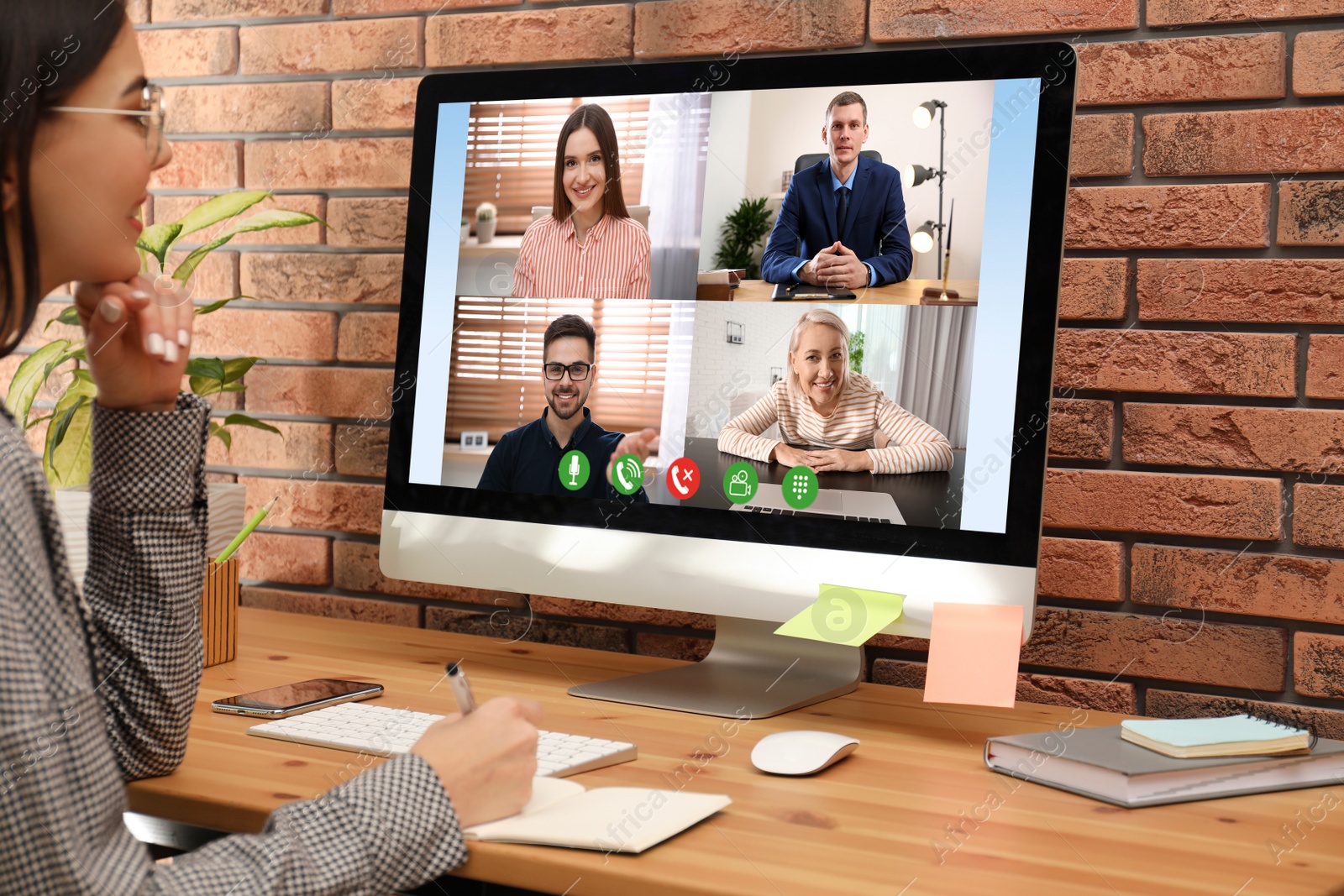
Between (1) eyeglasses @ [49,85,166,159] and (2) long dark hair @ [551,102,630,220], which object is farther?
(2) long dark hair @ [551,102,630,220]

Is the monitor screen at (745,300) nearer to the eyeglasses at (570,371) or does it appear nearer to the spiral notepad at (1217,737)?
the eyeglasses at (570,371)

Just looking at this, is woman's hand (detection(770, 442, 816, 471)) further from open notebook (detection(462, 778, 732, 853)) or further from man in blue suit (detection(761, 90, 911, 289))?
open notebook (detection(462, 778, 732, 853))

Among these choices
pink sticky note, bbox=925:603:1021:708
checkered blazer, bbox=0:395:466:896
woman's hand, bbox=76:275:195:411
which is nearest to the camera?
checkered blazer, bbox=0:395:466:896

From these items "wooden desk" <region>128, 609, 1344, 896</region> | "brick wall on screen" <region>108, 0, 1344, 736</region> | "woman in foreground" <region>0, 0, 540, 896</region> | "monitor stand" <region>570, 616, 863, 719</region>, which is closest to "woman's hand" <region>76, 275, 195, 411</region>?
"woman in foreground" <region>0, 0, 540, 896</region>

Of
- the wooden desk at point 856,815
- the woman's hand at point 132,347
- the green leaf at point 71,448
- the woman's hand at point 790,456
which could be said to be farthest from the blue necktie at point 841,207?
the green leaf at point 71,448

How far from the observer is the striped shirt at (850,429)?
1009 mm

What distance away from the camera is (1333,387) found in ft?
3.71

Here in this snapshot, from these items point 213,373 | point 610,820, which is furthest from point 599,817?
point 213,373

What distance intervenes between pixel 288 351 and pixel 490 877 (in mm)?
1123

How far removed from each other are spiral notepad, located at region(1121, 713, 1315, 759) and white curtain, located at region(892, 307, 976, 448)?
0.29 metres

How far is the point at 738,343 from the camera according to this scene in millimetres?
1085

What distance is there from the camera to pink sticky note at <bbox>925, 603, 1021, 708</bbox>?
3.08 feet

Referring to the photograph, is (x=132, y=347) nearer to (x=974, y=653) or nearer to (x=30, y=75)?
(x=30, y=75)

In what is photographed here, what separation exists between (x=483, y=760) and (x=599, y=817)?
86mm
